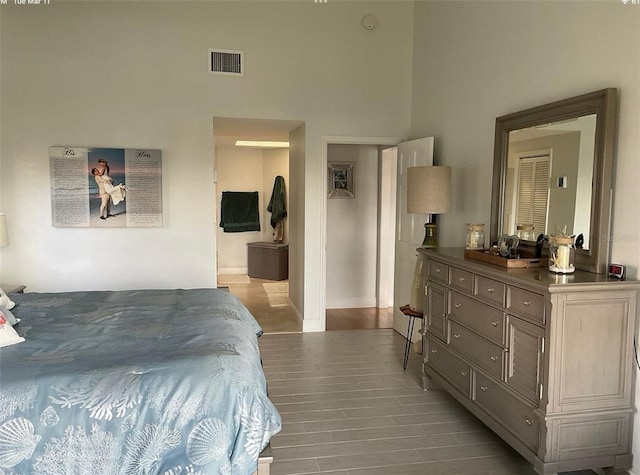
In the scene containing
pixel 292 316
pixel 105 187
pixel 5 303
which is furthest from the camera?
pixel 292 316

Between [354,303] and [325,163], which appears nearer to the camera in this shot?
[325,163]

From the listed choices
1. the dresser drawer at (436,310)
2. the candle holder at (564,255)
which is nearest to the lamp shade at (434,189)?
the dresser drawer at (436,310)

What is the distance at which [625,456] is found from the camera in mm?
2496

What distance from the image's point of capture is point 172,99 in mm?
4863

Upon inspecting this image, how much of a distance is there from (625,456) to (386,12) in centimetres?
451

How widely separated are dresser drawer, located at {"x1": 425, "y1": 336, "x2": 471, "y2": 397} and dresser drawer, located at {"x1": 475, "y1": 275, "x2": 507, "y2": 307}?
1.68 feet

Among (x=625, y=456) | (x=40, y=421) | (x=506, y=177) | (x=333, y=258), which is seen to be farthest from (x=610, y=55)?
(x=333, y=258)

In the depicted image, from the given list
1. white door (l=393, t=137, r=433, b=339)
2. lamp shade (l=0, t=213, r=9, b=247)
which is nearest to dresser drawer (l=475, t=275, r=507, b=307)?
white door (l=393, t=137, r=433, b=339)

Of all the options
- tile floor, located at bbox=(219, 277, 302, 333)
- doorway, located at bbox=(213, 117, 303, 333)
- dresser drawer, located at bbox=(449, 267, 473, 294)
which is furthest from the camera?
doorway, located at bbox=(213, 117, 303, 333)

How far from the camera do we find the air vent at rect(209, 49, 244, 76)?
4.93 metres

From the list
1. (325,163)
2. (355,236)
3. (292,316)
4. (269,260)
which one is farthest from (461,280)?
(269,260)

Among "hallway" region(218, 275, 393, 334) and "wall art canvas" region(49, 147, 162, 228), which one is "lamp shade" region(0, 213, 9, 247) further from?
"hallway" region(218, 275, 393, 334)

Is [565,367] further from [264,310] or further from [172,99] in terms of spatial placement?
[264,310]

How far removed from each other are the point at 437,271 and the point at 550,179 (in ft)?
3.20
